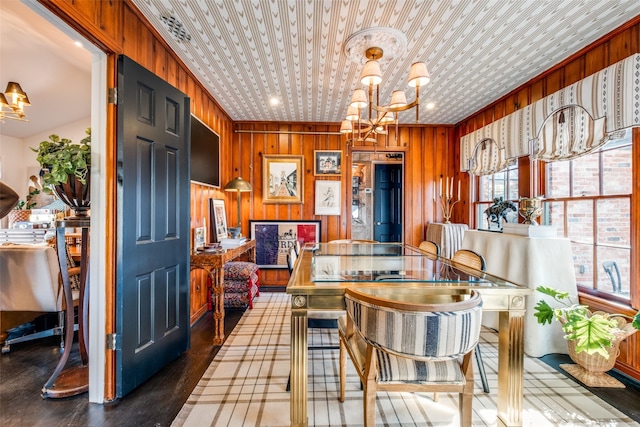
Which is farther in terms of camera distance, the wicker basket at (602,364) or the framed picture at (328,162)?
the framed picture at (328,162)

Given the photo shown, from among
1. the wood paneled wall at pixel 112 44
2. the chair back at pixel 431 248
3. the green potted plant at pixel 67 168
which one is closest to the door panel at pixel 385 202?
the chair back at pixel 431 248

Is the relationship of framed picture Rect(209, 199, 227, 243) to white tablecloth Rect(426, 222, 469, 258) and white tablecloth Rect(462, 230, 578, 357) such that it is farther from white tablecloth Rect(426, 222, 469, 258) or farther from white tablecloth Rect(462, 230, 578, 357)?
white tablecloth Rect(462, 230, 578, 357)

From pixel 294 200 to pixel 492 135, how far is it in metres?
2.89

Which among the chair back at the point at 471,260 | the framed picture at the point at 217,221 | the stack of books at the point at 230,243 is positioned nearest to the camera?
the chair back at the point at 471,260

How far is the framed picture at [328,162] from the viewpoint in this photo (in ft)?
15.0

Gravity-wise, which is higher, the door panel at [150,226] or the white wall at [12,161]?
the white wall at [12,161]

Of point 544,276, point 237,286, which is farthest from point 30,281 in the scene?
point 544,276

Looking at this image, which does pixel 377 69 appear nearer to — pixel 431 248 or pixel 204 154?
pixel 431 248

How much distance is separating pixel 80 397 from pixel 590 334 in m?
3.22

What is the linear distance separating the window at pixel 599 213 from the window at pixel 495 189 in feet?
1.90

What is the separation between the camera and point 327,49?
2391 mm

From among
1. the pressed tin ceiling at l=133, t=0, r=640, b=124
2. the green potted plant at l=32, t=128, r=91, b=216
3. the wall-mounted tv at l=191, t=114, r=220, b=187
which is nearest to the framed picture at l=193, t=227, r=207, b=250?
the wall-mounted tv at l=191, t=114, r=220, b=187

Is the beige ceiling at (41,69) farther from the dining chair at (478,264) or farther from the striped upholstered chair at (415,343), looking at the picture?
the dining chair at (478,264)

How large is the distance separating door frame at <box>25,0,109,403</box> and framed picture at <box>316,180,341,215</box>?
10.1ft
